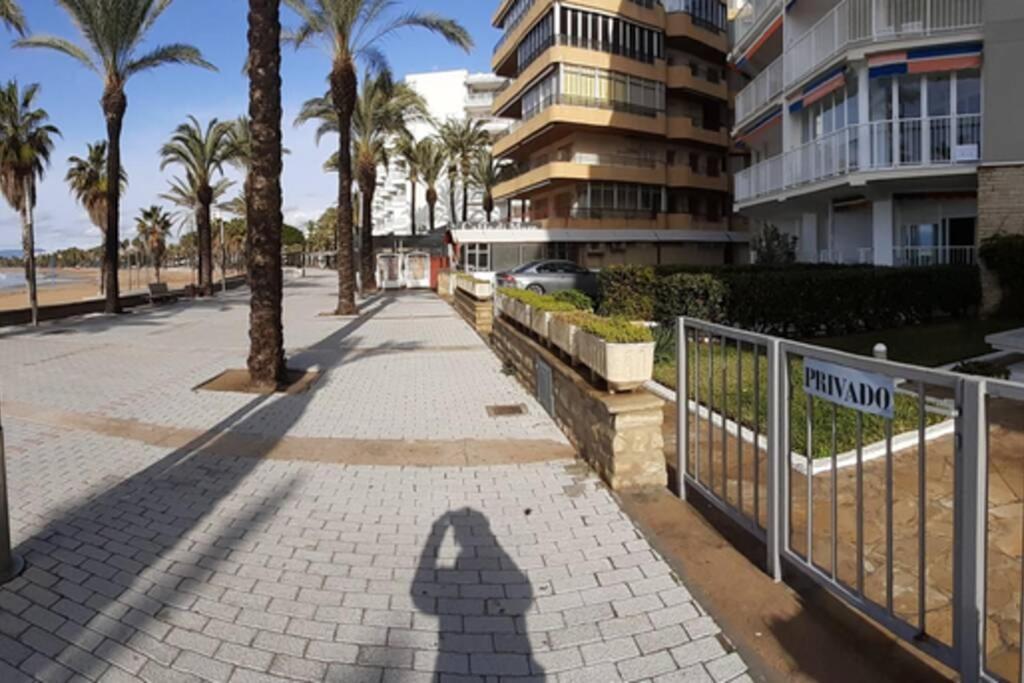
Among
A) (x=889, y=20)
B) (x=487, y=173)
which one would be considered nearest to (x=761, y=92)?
(x=889, y=20)

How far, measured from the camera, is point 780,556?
12.7ft

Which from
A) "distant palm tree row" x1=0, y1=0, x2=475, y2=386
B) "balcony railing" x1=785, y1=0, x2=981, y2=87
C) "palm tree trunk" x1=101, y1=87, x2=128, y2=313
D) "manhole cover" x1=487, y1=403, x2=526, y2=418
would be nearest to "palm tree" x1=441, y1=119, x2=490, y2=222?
"distant palm tree row" x1=0, y1=0, x2=475, y2=386

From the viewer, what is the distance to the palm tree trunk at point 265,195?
1008cm

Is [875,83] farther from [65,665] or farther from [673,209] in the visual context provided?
[673,209]

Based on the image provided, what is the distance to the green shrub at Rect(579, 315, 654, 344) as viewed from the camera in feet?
17.3

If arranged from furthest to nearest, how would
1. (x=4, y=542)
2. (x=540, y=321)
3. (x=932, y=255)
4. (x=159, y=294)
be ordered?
(x=159, y=294)
(x=932, y=255)
(x=540, y=321)
(x=4, y=542)

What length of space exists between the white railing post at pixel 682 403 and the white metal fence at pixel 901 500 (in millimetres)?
10

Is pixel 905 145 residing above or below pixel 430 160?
below

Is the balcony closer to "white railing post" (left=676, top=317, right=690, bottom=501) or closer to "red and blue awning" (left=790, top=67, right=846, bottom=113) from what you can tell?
"red and blue awning" (left=790, top=67, right=846, bottom=113)

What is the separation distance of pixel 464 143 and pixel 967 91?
44902mm

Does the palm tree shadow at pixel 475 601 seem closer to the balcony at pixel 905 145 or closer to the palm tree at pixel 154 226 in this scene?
the balcony at pixel 905 145

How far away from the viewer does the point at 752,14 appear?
98.9 ft

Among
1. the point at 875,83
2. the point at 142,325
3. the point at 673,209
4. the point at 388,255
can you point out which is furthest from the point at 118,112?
the point at 673,209

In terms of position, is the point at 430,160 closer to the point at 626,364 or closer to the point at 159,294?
the point at 159,294
